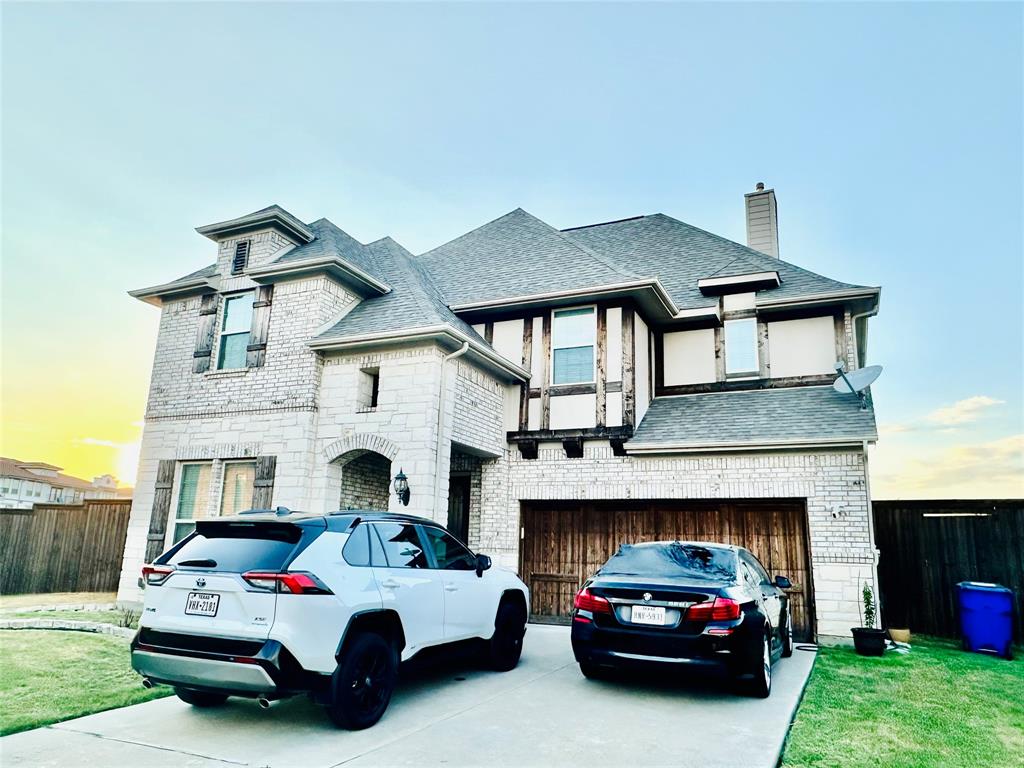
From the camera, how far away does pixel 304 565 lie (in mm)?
4340

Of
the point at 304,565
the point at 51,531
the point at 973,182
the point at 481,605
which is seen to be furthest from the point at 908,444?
the point at 51,531

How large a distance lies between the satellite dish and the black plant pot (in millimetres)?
3766

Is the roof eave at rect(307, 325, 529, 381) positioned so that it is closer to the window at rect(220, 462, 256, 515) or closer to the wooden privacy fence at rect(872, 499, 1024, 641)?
the window at rect(220, 462, 256, 515)

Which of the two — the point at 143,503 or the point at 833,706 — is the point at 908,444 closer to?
the point at 833,706

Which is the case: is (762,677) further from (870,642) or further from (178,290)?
(178,290)

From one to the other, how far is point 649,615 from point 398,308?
7647 millimetres

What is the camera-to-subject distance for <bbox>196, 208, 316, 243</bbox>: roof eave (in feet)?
39.5

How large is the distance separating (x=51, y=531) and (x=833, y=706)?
53.3ft

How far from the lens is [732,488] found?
10.7m

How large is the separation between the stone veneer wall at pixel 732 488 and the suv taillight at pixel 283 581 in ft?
25.9

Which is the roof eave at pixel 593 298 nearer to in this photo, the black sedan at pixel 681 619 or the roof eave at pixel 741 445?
the roof eave at pixel 741 445

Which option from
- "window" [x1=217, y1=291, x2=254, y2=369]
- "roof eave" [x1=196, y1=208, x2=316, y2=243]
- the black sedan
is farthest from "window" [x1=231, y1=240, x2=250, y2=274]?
the black sedan

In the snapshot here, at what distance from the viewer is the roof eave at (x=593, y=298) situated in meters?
11.3

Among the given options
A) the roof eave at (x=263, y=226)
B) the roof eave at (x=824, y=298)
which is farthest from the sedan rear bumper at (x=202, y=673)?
the roof eave at (x=824, y=298)
